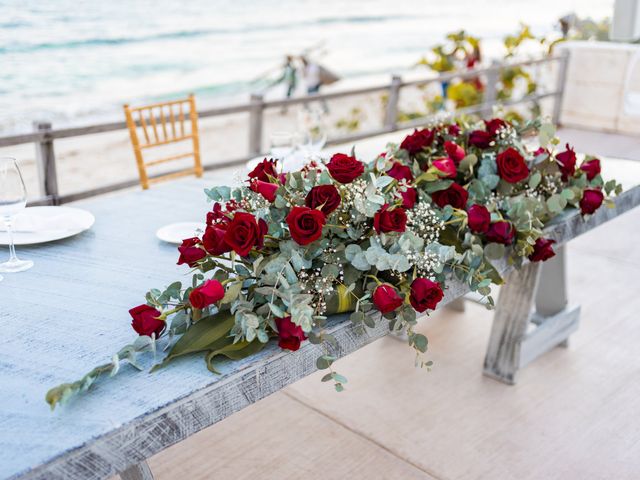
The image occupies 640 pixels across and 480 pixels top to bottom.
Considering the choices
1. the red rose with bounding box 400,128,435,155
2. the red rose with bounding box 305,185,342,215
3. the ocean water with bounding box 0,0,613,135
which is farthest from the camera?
the ocean water with bounding box 0,0,613,135

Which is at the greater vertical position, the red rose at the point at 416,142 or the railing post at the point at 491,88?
the red rose at the point at 416,142

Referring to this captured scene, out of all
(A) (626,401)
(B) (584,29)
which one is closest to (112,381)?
(A) (626,401)

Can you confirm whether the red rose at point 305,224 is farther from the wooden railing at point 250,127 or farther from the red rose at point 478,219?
the wooden railing at point 250,127

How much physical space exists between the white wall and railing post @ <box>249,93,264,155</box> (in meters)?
3.44

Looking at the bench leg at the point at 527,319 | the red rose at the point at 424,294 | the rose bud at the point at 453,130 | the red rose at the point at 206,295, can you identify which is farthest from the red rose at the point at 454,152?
the red rose at the point at 206,295

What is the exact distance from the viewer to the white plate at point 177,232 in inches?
63.6

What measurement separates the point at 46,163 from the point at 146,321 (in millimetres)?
2310

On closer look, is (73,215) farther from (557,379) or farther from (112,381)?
(557,379)

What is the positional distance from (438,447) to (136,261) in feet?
3.44

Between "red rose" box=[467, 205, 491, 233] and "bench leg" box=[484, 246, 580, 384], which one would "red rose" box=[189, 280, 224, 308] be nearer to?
"red rose" box=[467, 205, 491, 233]

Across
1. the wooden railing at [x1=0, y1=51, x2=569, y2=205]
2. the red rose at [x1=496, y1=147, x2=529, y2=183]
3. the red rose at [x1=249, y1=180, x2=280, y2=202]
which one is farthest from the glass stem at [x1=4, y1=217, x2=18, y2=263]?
the wooden railing at [x1=0, y1=51, x2=569, y2=205]

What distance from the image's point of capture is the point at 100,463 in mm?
917

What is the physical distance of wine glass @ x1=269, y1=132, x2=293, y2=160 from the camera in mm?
2084

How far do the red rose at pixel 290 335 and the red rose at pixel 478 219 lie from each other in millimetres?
526
